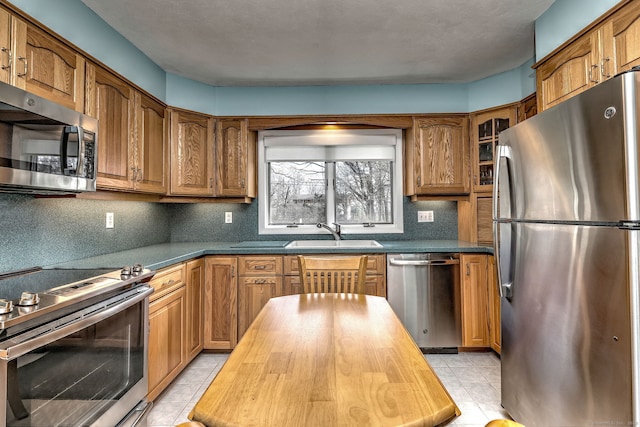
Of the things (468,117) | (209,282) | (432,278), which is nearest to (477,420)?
(432,278)

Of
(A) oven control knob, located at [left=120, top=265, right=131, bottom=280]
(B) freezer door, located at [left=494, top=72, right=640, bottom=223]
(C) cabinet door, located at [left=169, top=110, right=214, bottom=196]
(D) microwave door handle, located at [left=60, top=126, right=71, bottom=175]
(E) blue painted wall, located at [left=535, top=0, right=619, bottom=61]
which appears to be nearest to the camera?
(B) freezer door, located at [left=494, top=72, right=640, bottom=223]

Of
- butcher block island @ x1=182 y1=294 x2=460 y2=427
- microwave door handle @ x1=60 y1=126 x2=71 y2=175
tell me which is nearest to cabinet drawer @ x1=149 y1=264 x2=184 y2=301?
microwave door handle @ x1=60 y1=126 x2=71 y2=175

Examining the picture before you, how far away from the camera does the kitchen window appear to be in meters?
3.55

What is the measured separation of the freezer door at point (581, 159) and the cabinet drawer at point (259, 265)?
69.3 inches

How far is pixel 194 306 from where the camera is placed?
275 cm

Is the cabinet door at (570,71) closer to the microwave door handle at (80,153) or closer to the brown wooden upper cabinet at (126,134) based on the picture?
the microwave door handle at (80,153)

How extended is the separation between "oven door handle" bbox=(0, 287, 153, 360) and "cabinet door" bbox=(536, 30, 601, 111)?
8.10 ft

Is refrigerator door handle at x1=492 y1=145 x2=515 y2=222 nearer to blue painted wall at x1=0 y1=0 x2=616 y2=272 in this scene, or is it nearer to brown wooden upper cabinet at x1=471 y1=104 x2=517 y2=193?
blue painted wall at x1=0 y1=0 x2=616 y2=272

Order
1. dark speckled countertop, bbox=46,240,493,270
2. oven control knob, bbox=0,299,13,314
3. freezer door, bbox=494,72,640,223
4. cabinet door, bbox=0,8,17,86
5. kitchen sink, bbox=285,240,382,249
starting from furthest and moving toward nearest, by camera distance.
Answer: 1. kitchen sink, bbox=285,240,382,249
2. dark speckled countertop, bbox=46,240,493,270
3. cabinet door, bbox=0,8,17,86
4. freezer door, bbox=494,72,640,223
5. oven control knob, bbox=0,299,13,314

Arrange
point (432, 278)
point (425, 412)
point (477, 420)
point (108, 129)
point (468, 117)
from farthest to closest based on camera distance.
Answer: point (468, 117), point (432, 278), point (108, 129), point (477, 420), point (425, 412)

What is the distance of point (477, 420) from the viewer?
2.03 meters

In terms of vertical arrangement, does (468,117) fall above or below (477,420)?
above

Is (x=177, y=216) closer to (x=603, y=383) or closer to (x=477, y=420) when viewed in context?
(x=477, y=420)

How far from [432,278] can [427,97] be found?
1.62m
